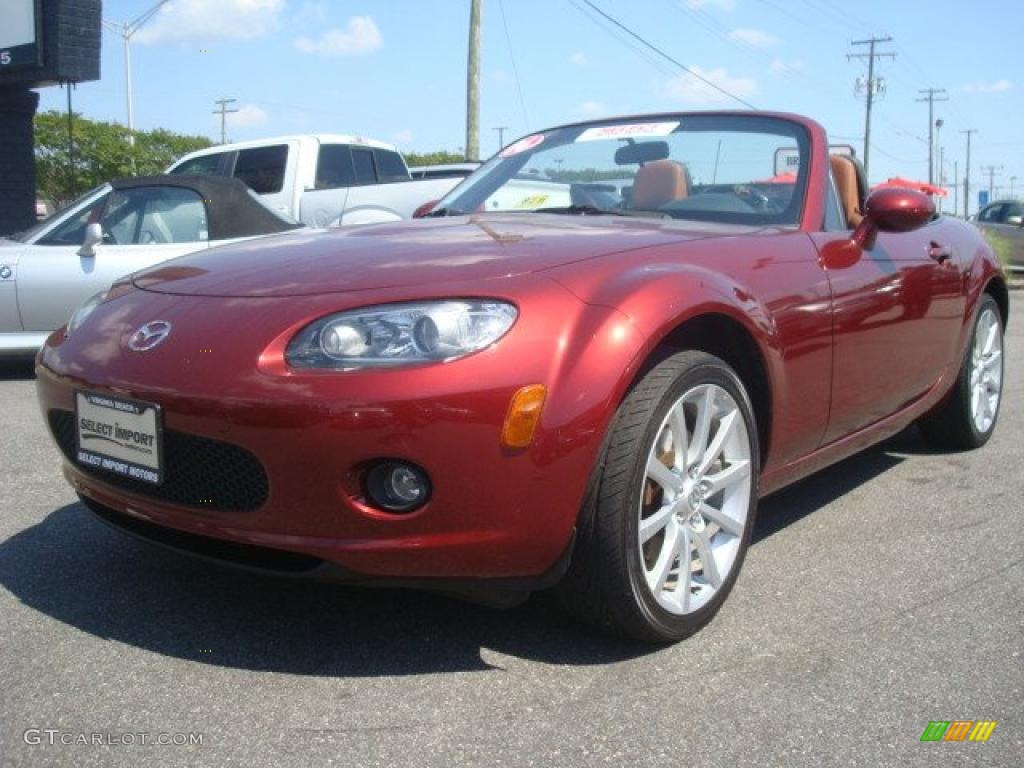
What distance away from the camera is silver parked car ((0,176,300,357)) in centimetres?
695

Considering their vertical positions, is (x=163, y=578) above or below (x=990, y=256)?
below

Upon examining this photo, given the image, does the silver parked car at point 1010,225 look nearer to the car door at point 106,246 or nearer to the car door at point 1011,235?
the car door at point 1011,235

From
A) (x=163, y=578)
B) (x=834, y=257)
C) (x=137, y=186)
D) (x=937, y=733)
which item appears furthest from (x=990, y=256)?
(x=137, y=186)

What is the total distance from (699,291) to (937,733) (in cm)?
114

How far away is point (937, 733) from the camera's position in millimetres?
2256

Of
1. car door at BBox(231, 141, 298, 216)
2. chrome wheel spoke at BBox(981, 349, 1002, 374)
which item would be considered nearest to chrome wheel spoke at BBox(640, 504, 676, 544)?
chrome wheel spoke at BBox(981, 349, 1002, 374)

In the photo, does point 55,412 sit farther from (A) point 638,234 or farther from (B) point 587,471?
(A) point 638,234

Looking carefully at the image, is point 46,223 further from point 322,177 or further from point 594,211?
point 594,211

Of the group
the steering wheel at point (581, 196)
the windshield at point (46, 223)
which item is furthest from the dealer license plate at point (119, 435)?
the windshield at point (46, 223)

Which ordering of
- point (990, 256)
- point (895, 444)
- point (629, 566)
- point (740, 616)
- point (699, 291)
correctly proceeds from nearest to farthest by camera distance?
1. point (629, 566)
2. point (699, 291)
3. point (740, 616)
4. point (990, 256)
5. point (895, 444)

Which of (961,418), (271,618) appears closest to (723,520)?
(271,618)

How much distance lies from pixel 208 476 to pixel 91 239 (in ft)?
16.7

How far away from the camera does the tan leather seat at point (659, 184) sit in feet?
12.1

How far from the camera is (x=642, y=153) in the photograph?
12.6 ft
